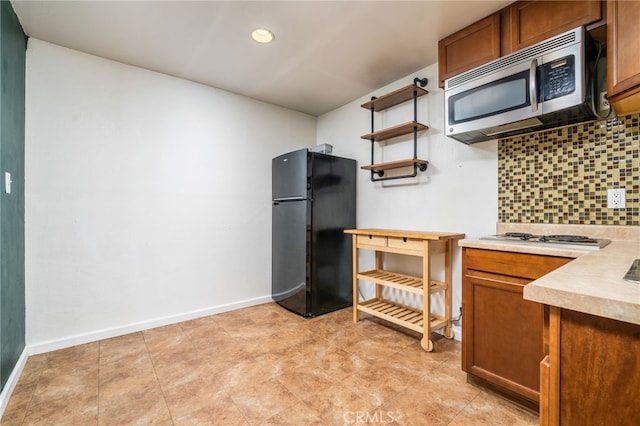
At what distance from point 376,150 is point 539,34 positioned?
161cm

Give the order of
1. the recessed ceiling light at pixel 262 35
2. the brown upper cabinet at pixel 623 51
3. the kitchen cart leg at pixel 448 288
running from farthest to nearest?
1. the kitchen cart leg at pixel 448 288
2. the recessed ceiling light at pixel 262 35
3. the brown upper cabinet at pixel 623 51

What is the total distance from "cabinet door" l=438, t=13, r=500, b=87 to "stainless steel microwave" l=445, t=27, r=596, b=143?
67 mm

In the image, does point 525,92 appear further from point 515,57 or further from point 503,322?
point 503,322

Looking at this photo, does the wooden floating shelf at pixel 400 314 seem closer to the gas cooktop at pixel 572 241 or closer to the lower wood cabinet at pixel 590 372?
the gas cooktop at pixel 572 241

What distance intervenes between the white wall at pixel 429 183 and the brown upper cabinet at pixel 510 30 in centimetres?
43

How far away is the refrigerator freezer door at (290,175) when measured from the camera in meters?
2.79

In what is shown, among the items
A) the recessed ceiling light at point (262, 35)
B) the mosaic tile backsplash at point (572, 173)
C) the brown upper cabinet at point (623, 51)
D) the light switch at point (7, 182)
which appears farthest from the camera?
the recessed ceiling light at point (262, 35)

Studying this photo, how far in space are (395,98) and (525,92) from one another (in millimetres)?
1215

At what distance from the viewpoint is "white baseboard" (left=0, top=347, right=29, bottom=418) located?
4.86 feet

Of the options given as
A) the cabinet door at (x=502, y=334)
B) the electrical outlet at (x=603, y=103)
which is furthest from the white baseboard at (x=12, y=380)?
the electrical outlet at (x=603, y=103)

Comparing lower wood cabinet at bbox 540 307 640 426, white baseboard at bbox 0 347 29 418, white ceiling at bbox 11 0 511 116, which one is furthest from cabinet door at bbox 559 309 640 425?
white baseboard at bbox 0 347 29 418

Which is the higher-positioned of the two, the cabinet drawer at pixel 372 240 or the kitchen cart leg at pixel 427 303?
the cabinet drawer at pixel 372 240

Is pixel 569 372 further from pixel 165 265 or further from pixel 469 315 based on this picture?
pixel 165 265

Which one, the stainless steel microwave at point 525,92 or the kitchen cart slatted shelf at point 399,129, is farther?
the kitchen cart slatted shelf at point 399,129
